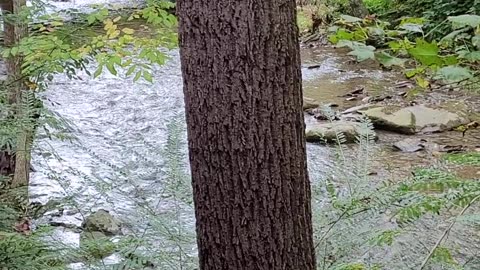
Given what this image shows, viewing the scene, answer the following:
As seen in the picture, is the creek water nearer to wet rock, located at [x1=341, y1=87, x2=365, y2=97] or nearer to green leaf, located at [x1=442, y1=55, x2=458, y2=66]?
wet rock, located at [x1=341, y1=87, x2=365, y2=97]

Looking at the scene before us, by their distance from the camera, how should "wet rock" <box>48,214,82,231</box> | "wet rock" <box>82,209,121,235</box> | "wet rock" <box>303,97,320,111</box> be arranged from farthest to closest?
"wet rock" <box>303,97,320,111</box>
"wet rock" <box>48,214,82,231</box>
"wet rock" <box>82,209,121,235</box>

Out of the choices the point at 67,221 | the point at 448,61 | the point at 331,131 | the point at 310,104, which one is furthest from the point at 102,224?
the point at 310,104

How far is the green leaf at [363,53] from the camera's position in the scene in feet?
4.90

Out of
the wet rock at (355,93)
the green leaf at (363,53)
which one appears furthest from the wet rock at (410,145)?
the green leaf at (363,53)

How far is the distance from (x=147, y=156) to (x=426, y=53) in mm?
3219

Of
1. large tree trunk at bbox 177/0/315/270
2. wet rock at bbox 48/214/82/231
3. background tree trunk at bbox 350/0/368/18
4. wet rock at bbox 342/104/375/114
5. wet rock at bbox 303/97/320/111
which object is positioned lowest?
wet rock at bbox 48/214/82/231

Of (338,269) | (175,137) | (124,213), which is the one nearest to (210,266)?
(338,269)

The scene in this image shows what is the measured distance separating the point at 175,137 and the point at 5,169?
2.42 meters

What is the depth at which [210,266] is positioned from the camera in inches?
55.7

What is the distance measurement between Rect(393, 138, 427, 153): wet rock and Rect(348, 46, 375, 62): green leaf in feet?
13.2

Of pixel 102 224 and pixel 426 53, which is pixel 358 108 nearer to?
pixel 102 224

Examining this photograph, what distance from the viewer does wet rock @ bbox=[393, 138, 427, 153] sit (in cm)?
539

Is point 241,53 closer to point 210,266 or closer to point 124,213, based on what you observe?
point 210,266

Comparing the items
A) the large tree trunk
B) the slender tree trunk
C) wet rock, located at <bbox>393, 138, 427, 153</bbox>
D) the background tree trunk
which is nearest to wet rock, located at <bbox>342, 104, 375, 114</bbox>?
wet rock, located at <bbox>393, 138, 427, 153</bbox>
